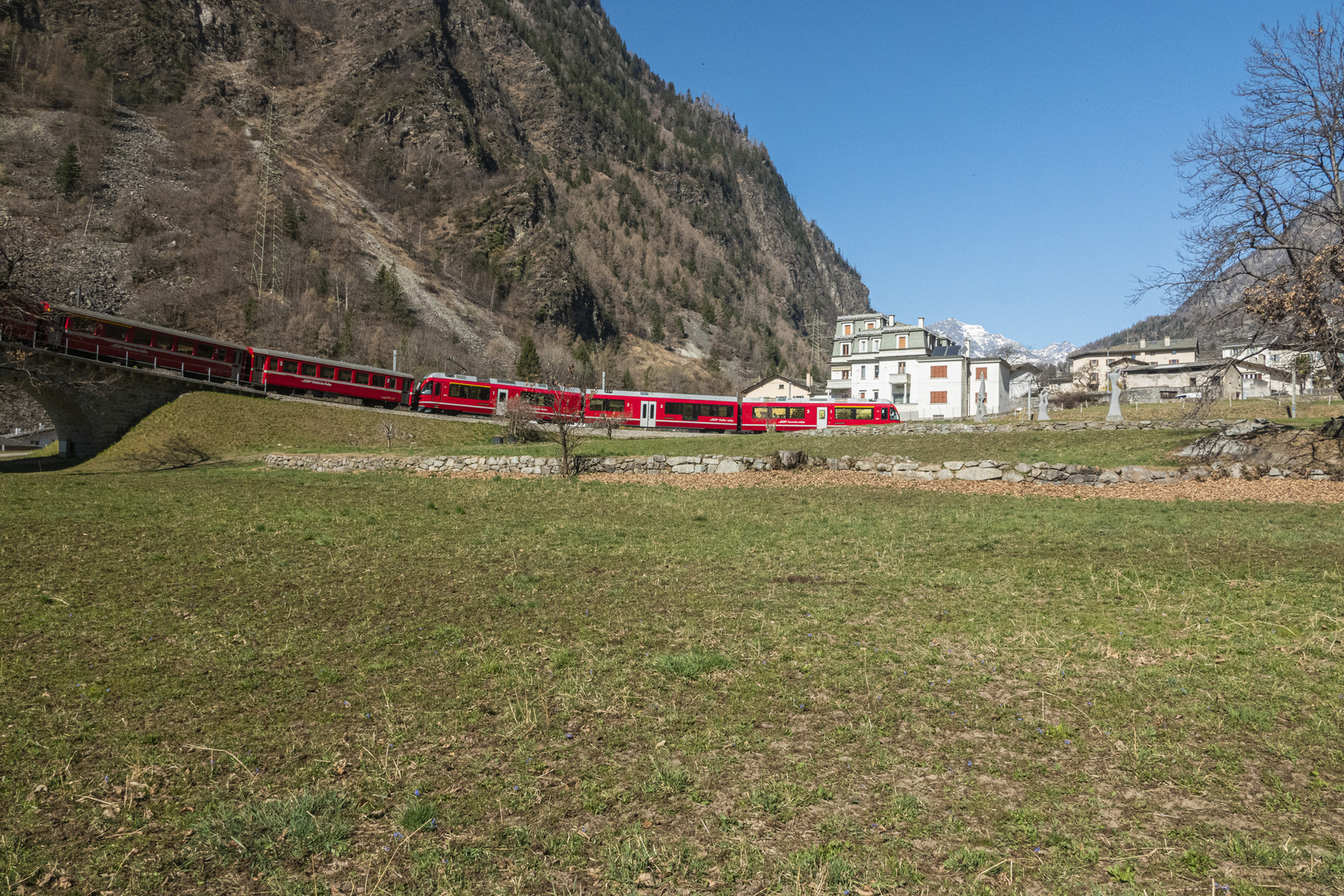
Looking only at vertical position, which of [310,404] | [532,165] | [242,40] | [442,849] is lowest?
[442,849]

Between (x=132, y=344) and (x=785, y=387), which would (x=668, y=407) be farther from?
(x=785, y=387)

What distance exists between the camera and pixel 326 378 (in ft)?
149

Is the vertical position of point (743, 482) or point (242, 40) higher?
point (242, 40)

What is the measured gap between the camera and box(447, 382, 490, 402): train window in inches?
1863

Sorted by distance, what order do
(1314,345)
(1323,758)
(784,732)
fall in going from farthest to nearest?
1. (1314,345)
2. (784,732)
3. (1323,758)

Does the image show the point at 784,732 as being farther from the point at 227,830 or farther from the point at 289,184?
the point at 289,184

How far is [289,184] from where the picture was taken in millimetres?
104875

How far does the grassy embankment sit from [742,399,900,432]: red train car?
1440 cm

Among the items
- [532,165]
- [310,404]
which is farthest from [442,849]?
[532,165]

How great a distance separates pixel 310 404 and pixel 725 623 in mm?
43568

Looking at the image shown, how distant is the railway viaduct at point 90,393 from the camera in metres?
33.4

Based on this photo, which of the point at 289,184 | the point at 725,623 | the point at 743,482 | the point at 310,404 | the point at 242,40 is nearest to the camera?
the point at 725,623

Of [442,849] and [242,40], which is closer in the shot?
[442,849]

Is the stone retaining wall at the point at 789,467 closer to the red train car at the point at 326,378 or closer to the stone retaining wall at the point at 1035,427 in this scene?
the stone retaining wall at the point at 1035,427
